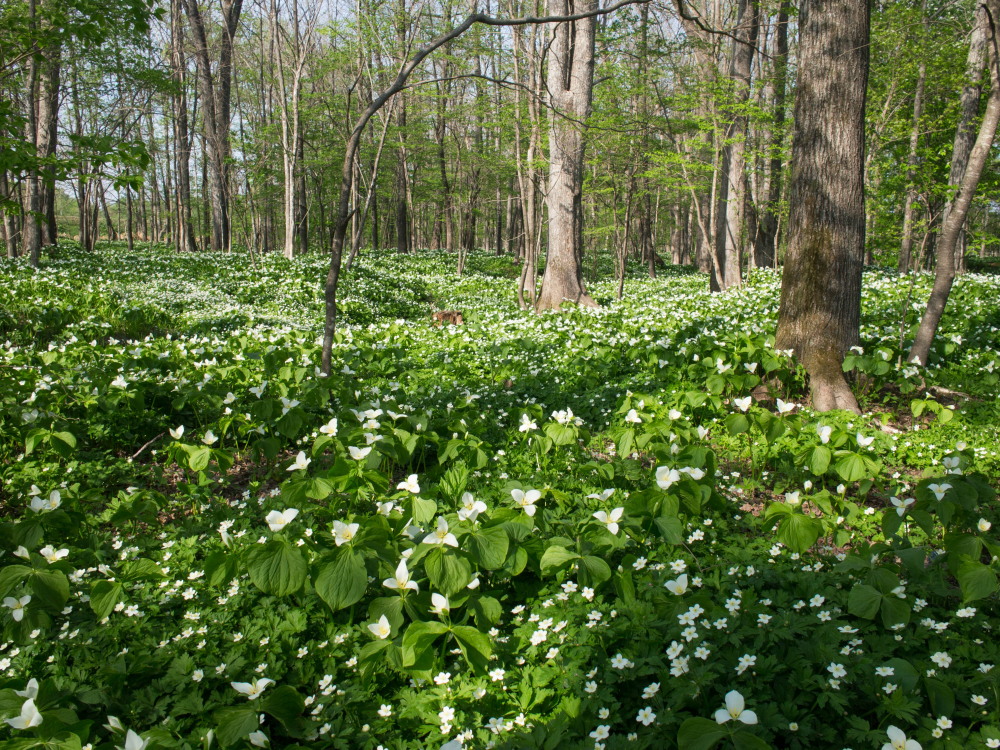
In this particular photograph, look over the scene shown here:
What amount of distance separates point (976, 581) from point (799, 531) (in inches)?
22.2

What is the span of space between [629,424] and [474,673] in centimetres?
194

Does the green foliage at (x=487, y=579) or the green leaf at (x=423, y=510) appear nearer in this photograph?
the green foliage at (x=487, y=579)

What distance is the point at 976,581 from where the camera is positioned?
1923 millimetres

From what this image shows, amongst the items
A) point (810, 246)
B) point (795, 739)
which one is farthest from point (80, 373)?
point (810, 246)

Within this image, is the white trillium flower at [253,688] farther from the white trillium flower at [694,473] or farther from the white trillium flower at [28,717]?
the white trillium flower at [694,473]

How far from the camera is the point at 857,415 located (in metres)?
4.27

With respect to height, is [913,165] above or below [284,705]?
above

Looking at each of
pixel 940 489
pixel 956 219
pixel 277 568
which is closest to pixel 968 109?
pixel 956 219

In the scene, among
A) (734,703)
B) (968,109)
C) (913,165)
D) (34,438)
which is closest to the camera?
(734,703)

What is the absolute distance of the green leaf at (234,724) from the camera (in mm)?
1581

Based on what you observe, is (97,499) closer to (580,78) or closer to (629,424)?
(629,424)

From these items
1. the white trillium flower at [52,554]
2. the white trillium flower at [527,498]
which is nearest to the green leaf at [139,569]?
the white trillium flower at [52,554]

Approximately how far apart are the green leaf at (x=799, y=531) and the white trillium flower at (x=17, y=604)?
2.88m

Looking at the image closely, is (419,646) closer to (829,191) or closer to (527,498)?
(527,498)
